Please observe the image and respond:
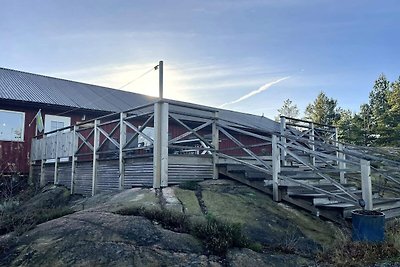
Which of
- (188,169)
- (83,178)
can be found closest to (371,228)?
(188,169)

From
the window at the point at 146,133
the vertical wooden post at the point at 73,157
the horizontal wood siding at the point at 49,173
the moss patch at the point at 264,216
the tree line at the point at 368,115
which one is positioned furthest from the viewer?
the tree line at the point at 368,115

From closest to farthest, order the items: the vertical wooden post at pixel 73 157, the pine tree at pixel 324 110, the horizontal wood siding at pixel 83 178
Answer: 1. the horizontal wood siding at pixel 83 178
2. the vertical wooden post at pixel 73 157
3. the pine tree at pixel 324 110

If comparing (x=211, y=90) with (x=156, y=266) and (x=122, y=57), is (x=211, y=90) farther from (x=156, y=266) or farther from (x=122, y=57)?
(x=156, y=266)

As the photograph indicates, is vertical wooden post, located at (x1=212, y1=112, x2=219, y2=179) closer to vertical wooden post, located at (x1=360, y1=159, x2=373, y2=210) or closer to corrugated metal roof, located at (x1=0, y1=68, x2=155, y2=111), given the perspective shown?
vertical wooden post, located at (x1=360, y1=159, x2=373, y2=210)

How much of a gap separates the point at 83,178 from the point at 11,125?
18.3 ft

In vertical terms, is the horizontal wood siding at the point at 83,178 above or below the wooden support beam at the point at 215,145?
below

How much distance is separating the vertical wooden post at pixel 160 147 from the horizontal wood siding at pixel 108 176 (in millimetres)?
1572

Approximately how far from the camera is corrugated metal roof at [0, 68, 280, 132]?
12930 mm

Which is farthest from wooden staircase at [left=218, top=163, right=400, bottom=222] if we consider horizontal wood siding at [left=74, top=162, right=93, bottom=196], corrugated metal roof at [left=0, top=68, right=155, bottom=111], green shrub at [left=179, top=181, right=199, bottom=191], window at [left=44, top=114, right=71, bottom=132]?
corrugated metal roof at [left=0, top=68, right=155, bottom=111]

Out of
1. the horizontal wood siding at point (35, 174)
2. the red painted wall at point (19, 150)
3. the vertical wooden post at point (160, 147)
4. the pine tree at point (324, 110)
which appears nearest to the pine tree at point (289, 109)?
the pine tree at point (324, 110)

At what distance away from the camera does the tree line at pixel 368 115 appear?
24484 millimetres

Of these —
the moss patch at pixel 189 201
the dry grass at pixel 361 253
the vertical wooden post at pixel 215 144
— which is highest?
the vertical wooden post at pixel 215 144

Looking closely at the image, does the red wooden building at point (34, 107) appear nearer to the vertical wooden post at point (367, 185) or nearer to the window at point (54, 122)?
the window at point (54, 122)

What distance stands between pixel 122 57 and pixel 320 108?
33.0 metres
